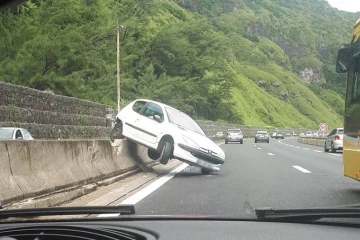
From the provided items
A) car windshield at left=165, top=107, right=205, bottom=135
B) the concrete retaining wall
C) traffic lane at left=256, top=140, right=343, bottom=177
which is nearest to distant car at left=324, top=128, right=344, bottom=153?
traffic lane at left=256, top=140, right=343, bottom=177

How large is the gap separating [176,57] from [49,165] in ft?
193

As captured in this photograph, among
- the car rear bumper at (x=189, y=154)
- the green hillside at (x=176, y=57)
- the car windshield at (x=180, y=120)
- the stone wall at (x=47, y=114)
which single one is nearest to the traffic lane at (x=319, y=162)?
the green hillside at (x=176, y=57)

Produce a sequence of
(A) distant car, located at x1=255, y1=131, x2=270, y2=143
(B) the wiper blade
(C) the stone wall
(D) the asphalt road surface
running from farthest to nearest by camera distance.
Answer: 1. (A) distant car, located at x1=255, y1=131, x2=270, y2=143
2. (C) the stone wall
3. (D) the asphalt road surface
4. (B) the wiper blade

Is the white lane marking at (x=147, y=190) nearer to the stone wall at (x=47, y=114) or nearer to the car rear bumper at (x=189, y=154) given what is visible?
the car rear bumper at (x=189, y=154)

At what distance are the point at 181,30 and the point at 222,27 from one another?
43.6m

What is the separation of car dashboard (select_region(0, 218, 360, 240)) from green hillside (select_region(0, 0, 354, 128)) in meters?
7.53

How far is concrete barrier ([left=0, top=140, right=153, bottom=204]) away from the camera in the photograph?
6449 millimetres

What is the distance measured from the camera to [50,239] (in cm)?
273

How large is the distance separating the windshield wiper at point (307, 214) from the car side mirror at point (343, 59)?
5182 millimetres

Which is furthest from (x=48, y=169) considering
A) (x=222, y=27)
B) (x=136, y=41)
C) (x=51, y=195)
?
(x=222, y=27)

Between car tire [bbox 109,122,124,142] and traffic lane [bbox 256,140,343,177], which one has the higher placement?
car tire [bbox 109,122,124,142]

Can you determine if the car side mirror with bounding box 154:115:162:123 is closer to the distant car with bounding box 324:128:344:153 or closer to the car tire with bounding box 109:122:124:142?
the car tire with bounding box 109:122:124:142

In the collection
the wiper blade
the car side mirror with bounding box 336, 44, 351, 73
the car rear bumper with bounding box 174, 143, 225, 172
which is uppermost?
the car side mirror with bounding box 336, 44, 351, 73

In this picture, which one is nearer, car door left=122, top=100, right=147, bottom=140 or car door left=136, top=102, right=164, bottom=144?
car door left=136, top=102, right=164, bottom=144
